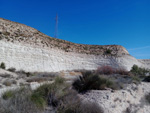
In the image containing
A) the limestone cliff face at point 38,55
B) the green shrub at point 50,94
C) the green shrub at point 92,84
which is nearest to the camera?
the green shrub at point 50,94

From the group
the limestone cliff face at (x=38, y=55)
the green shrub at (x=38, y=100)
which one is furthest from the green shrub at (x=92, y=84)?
the limestone cliff face at (x=38, y=55)

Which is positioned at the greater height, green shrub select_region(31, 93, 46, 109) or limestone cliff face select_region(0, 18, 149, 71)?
limestone cliff face select_region(0, 18, 149, 71)

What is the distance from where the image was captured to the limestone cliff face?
20.8 m

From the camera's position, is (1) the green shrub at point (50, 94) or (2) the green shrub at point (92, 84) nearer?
(1) the green shrub at point (50, 94)

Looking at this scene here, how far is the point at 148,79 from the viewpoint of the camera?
13.2 meters

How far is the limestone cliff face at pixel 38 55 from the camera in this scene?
68.1 feet

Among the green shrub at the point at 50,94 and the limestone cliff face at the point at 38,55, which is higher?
the limestone cliff face at the point at 38,55

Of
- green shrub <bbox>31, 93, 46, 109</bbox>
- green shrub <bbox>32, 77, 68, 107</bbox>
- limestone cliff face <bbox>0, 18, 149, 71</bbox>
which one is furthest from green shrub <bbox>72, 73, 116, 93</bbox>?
limestone cliff face <bbox>0, 18, 149, 71</bbox>

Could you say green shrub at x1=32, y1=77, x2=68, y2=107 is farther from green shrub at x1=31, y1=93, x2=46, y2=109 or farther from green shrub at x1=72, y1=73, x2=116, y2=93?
green shrub at x1=72, y1=73, x2=116, y2=93

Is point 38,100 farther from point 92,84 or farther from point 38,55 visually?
point 38,55

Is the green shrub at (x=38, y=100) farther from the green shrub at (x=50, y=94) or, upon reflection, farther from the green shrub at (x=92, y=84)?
the green shrub at (x=92, y=84)

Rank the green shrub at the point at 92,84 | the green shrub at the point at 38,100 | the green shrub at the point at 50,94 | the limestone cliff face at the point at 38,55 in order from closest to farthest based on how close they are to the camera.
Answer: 1. the green shrub at the point at 38,100
2. the green shrub at the point at 50,94
3. the green shrub at the point at 92,84
4. the limestone cliff face at the point at 38,55

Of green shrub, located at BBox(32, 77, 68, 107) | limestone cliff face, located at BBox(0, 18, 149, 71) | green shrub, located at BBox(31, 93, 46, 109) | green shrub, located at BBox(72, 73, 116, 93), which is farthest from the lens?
limestone cliff face, located at BBox(0, 18, 149, 71)

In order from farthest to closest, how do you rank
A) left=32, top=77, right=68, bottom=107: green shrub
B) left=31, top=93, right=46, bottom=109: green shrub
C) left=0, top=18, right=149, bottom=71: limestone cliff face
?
left=0, top=18, right=149, bottom=71: limestone cliff face < left=32, top=77, right=68, bottom=107: green shrub < left=31, top=93, right=46, bottom=109: green shrub
